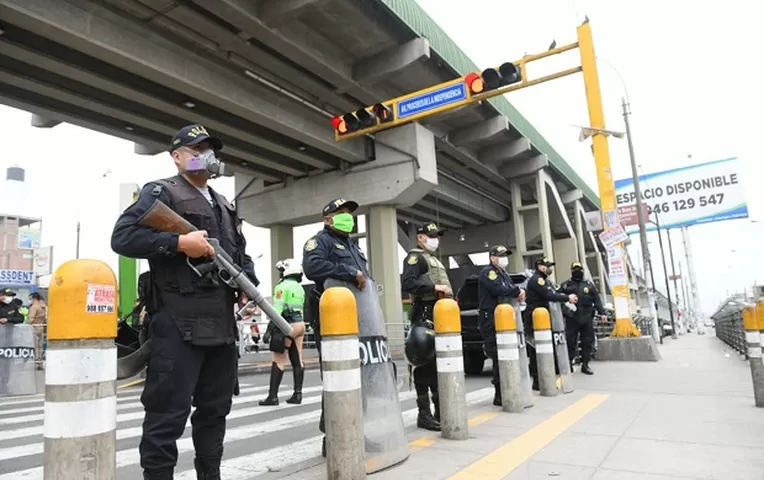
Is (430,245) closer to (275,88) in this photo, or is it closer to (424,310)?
(424,310)

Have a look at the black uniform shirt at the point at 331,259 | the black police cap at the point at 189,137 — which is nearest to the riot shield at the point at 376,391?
the black uniform shirt at the point at 331,259

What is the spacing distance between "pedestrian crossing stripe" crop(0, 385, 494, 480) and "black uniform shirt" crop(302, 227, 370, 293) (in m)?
1.38

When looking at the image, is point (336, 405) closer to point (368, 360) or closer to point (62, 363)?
point (368, 360)

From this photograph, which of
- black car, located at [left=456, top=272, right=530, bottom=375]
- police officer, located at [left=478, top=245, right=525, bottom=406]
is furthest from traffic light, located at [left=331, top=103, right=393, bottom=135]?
police officer, located at [left=478, top=245, right=525, bottom=406]

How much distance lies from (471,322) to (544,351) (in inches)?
97.1

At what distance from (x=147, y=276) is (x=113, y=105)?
13241 millimetres

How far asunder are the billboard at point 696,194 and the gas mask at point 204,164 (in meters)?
33.8

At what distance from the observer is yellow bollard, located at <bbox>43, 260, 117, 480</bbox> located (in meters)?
2.06

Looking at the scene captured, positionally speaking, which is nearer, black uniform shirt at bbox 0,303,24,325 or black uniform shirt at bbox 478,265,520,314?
black uniform shirt at bbox 478,265,520,314

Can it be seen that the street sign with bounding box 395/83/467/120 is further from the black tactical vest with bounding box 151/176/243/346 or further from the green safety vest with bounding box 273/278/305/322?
the black tactical vest with bounding box 151/176/243/346

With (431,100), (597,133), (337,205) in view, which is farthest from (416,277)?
(597,133)

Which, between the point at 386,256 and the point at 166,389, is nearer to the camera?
the point at 166,389

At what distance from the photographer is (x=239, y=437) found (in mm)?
5129

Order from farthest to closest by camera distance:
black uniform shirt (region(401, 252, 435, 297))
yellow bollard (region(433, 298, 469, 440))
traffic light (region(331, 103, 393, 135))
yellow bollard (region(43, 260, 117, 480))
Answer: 1. traffic light (region(331, 103, 393, 135))
2. black uniform shirt (region(401, 252, 435, 297))
3. yellow bollard (region(433, 298, 469, 440))
4. yellow bollard (region(43, 260, 117, 480))
